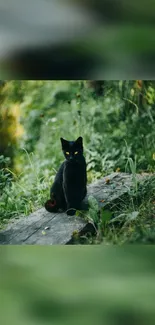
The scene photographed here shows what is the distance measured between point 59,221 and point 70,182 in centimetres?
9

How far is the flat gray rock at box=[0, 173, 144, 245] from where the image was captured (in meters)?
1.04

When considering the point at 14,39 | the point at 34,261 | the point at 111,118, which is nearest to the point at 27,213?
the point at 111,118

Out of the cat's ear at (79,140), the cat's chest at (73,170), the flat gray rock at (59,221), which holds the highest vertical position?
the cat's ear at (79,140)

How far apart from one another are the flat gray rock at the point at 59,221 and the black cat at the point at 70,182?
0.02m

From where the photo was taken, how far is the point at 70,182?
1.08m

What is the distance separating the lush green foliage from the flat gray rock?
0.06 feet

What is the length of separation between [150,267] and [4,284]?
7.5 inches

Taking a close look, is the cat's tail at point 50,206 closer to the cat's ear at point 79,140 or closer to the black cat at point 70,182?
the black cat at point 70,182

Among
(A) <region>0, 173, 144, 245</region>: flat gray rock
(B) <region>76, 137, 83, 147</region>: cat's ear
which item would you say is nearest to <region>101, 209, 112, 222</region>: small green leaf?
(A) <region>0, 173, 144, 245</region>: flat gray rock

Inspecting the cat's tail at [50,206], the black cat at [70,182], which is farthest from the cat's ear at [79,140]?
the cat's tail at [50,206]

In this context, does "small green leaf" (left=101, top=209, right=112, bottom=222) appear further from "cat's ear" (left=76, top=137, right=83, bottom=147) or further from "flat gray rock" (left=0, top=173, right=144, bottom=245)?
"cat's ear" (left=76, top=137, right=83, bottom=147)

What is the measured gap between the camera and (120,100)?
3.55ft

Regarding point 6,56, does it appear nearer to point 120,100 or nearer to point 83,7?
point 83,7

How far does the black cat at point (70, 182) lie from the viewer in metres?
1.07
